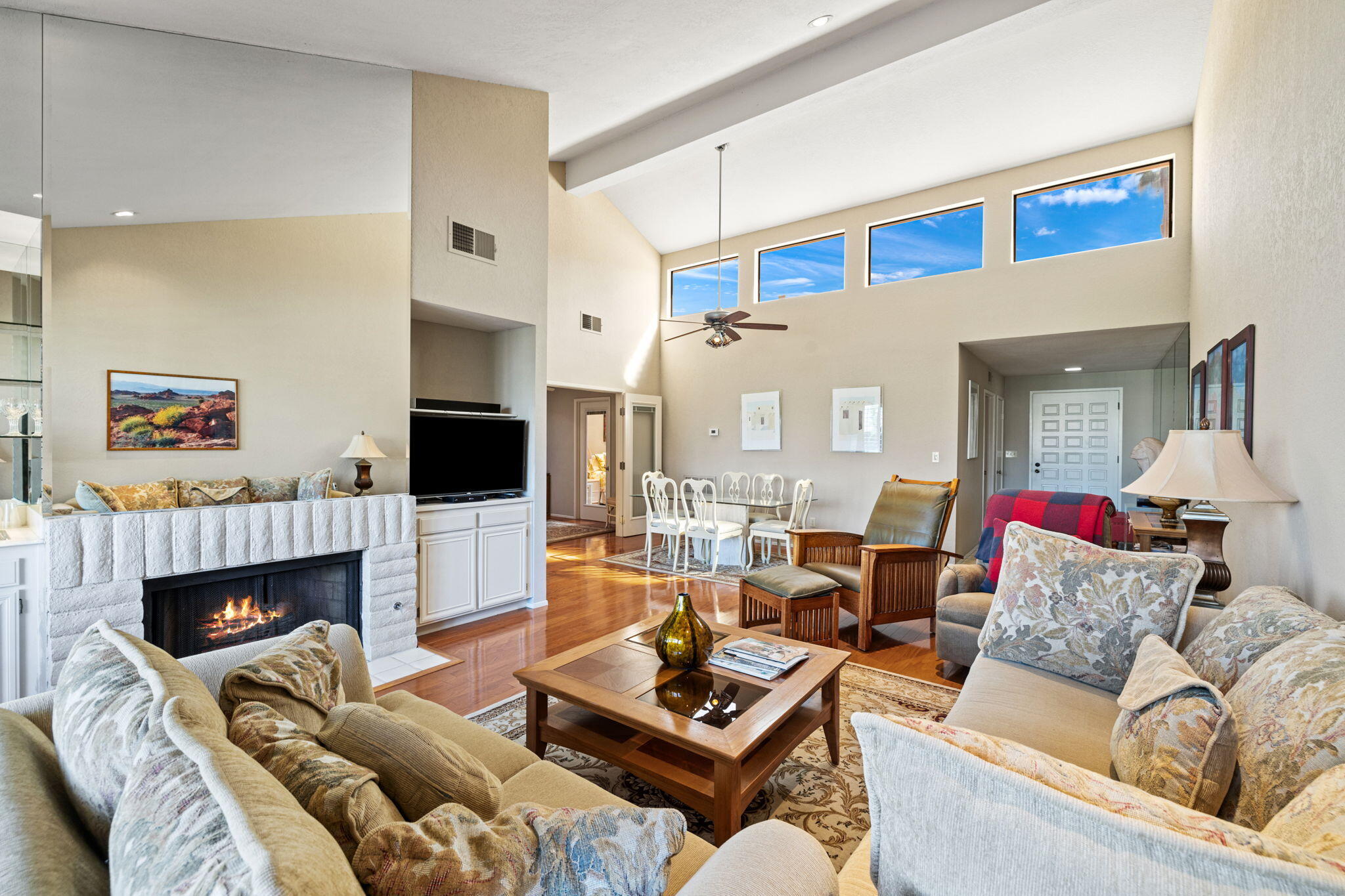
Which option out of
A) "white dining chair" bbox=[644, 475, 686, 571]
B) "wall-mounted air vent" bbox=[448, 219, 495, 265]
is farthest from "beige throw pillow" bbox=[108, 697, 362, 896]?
"white dining chair" bbox=[644, 475, 686, 571]

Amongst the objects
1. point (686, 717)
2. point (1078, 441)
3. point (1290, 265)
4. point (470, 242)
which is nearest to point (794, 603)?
point (686, 717)

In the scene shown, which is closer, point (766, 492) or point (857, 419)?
point (857, 419)

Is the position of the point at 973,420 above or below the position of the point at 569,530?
above

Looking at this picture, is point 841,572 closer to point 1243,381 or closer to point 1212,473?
point 1212,473

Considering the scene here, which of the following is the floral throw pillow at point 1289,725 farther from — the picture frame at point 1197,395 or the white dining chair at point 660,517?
the white dining chair at point 660,517

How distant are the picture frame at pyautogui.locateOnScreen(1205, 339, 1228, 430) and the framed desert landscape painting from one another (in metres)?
5.16

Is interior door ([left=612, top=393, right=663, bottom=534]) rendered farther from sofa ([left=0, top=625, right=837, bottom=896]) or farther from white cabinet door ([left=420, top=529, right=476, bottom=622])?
sofa ([left=0, top=625, right=837, bottom=896])

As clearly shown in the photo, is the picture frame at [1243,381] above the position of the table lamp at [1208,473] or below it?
above

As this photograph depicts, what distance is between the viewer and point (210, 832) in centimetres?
60

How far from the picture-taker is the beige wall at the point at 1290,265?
5.37 ft

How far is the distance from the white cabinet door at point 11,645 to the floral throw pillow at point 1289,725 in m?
3.95

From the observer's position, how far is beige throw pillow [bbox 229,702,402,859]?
80cm

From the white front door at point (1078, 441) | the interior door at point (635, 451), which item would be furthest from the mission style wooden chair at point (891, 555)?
the white front door at point (1078, 441)

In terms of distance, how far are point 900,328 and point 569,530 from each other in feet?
16.1
